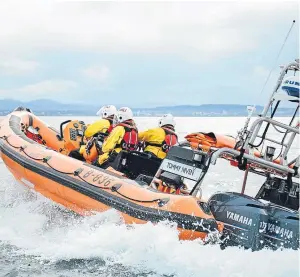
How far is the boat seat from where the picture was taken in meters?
5.94

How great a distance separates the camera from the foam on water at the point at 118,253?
3.92 meters

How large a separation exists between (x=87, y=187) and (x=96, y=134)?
1.41 meters

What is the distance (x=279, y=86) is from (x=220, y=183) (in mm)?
6126

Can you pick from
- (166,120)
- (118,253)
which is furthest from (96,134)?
A: (118,253)

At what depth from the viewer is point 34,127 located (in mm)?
7891

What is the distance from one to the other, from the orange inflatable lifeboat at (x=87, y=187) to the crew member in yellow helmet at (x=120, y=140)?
0.33 m

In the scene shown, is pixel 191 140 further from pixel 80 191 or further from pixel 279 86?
pixel 80 191

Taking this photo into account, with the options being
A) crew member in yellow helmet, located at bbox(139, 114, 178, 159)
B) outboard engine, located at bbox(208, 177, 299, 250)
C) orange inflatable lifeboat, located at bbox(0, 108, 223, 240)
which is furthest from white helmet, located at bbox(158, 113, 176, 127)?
outboard engine, located at bbox(208, 177, 299, 250)

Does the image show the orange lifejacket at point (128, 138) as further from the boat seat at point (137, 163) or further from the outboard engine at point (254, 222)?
the outboard engine at point (254, 222)

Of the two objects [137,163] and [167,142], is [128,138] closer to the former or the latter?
[137,163]

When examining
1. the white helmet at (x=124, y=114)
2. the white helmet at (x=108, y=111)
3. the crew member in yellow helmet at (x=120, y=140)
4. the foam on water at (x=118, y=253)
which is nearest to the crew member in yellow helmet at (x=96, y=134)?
the white helmet at (x=108, y=111)

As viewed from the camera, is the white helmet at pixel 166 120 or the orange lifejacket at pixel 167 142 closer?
the orange lifejacket at pixel 167 142

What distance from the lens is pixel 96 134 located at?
6.60 meters

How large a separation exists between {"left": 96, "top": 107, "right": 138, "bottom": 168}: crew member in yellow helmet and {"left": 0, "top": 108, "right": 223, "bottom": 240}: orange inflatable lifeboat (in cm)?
33
